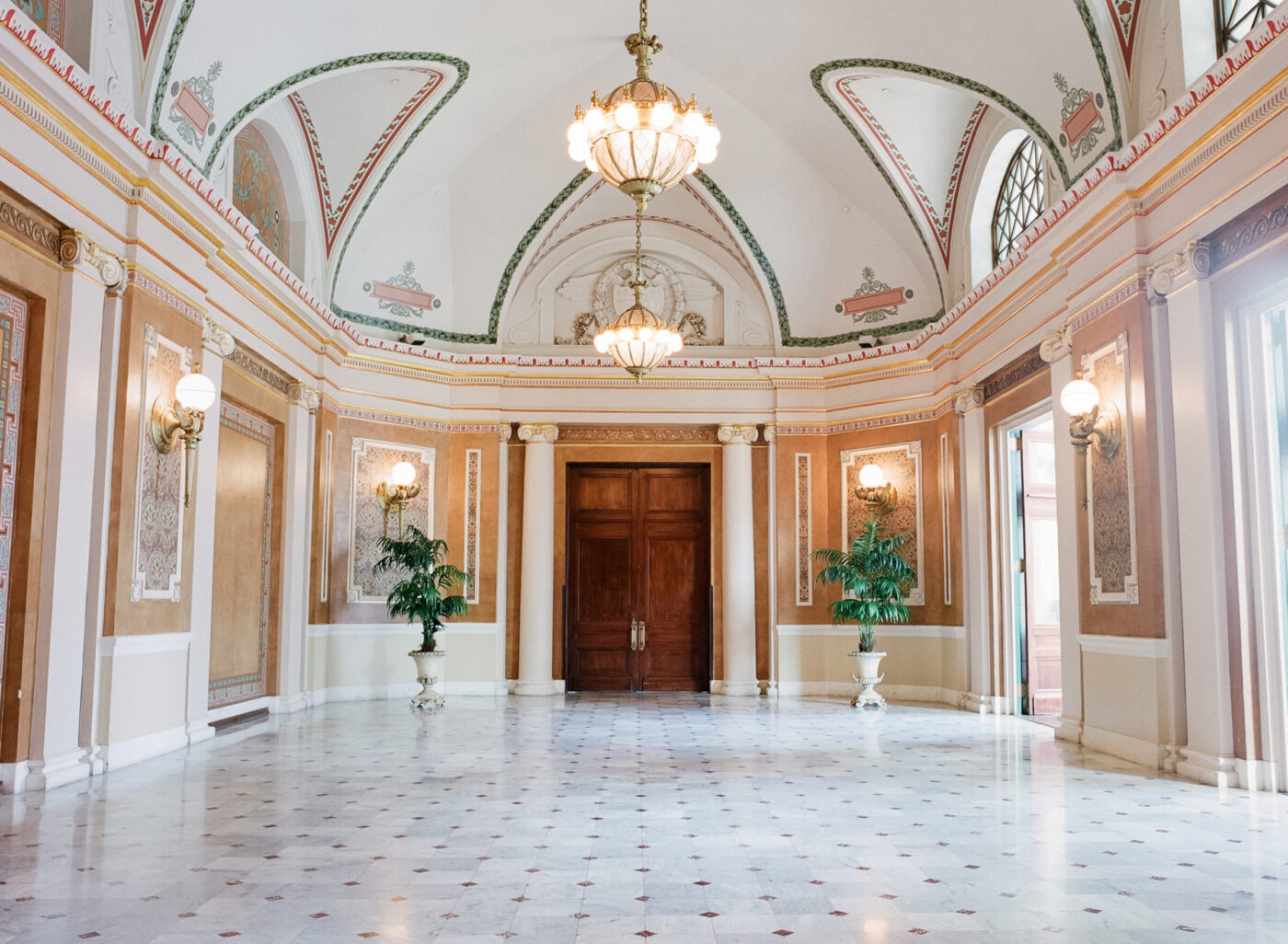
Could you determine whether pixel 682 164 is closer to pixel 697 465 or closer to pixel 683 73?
pixel 683 73

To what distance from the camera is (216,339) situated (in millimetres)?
9289

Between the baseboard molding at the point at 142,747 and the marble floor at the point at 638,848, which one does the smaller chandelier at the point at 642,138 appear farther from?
the baseboard molding at the point at 142,747

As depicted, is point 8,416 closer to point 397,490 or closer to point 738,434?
point 397,490

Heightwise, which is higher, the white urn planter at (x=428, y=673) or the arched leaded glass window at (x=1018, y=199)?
the arched leaded glass window at (x=1018, y=199)

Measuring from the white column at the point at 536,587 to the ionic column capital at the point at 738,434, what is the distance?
8.03ft

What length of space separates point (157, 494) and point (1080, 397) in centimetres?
738

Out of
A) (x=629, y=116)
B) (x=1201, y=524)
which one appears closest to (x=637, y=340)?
(x=629, y=116)

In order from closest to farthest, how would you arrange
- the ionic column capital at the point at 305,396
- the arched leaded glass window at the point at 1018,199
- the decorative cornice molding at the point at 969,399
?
the arched leaded glass window at the point at 1018,199 < the ionic column capital at the point at 305,396 < the decorative cornice molding at the point at 969,399

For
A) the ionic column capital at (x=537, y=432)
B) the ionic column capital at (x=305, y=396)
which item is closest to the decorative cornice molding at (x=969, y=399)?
the ionic column capital at (x=537, y=432)

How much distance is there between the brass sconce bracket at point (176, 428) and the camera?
8.06m

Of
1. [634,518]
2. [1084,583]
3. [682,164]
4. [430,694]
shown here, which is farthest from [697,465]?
[682,164]

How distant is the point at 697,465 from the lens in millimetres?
14617

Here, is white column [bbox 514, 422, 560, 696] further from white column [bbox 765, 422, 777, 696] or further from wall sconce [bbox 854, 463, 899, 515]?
wall sconce [bbox 854, 463, 899, 515]

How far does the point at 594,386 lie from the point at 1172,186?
8239 millimetres
